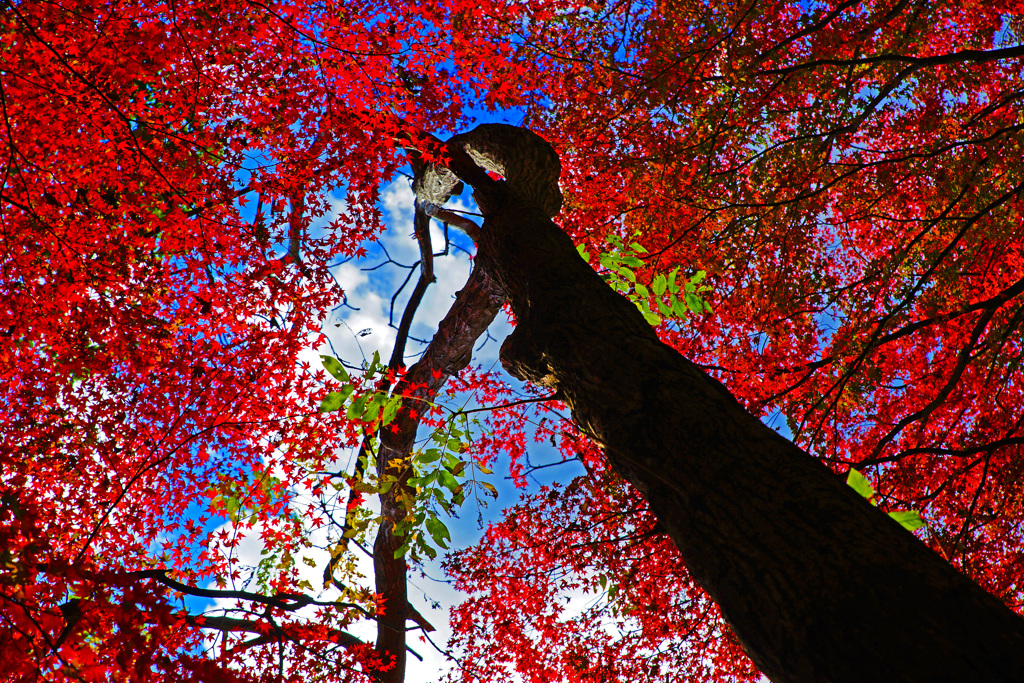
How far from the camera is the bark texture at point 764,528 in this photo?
4.94ft

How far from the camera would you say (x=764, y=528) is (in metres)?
1.91

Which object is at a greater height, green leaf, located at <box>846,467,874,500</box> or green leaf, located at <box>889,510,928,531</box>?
green leaf, located at <box>846,467,874,500</box>

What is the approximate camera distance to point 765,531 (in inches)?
75.0

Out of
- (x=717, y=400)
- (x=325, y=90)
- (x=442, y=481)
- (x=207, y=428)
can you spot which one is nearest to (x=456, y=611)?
(x=207, y=428)

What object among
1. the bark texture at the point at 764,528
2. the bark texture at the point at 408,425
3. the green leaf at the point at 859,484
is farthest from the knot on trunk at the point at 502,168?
the green leaf at the point at 859,484

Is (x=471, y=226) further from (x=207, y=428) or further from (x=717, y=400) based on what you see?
(x=207, y=428)

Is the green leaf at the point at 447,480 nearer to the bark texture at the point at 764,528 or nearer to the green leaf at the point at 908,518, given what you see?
the bark texture at the point at 764,528

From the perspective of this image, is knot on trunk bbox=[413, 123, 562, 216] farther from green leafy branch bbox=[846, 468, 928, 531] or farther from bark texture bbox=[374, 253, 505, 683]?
green leafy branch bbox=[846, 468, 928, 531]

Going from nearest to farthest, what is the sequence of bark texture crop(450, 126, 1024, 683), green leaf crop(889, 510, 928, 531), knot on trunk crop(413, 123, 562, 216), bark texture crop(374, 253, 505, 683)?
bark texture crop(450, 126, 1024, 683) → green leaf crop(889, 510, 928, 531) → knot on trunk crop(413, 123, 562, 216) → bark texture crop(374, 253, 505, 683)

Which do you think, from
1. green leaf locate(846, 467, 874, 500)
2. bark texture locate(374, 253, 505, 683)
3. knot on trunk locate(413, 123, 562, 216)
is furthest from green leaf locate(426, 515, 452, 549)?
bark texture locate(374, 253, 505, 683)

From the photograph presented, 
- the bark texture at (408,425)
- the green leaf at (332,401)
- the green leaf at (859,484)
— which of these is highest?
the bark texture at (408,425)

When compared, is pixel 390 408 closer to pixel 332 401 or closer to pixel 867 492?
pixel 332 401

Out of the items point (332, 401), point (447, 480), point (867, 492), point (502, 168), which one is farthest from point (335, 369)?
point (502, 168)

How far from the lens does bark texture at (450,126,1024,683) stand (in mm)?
1506
